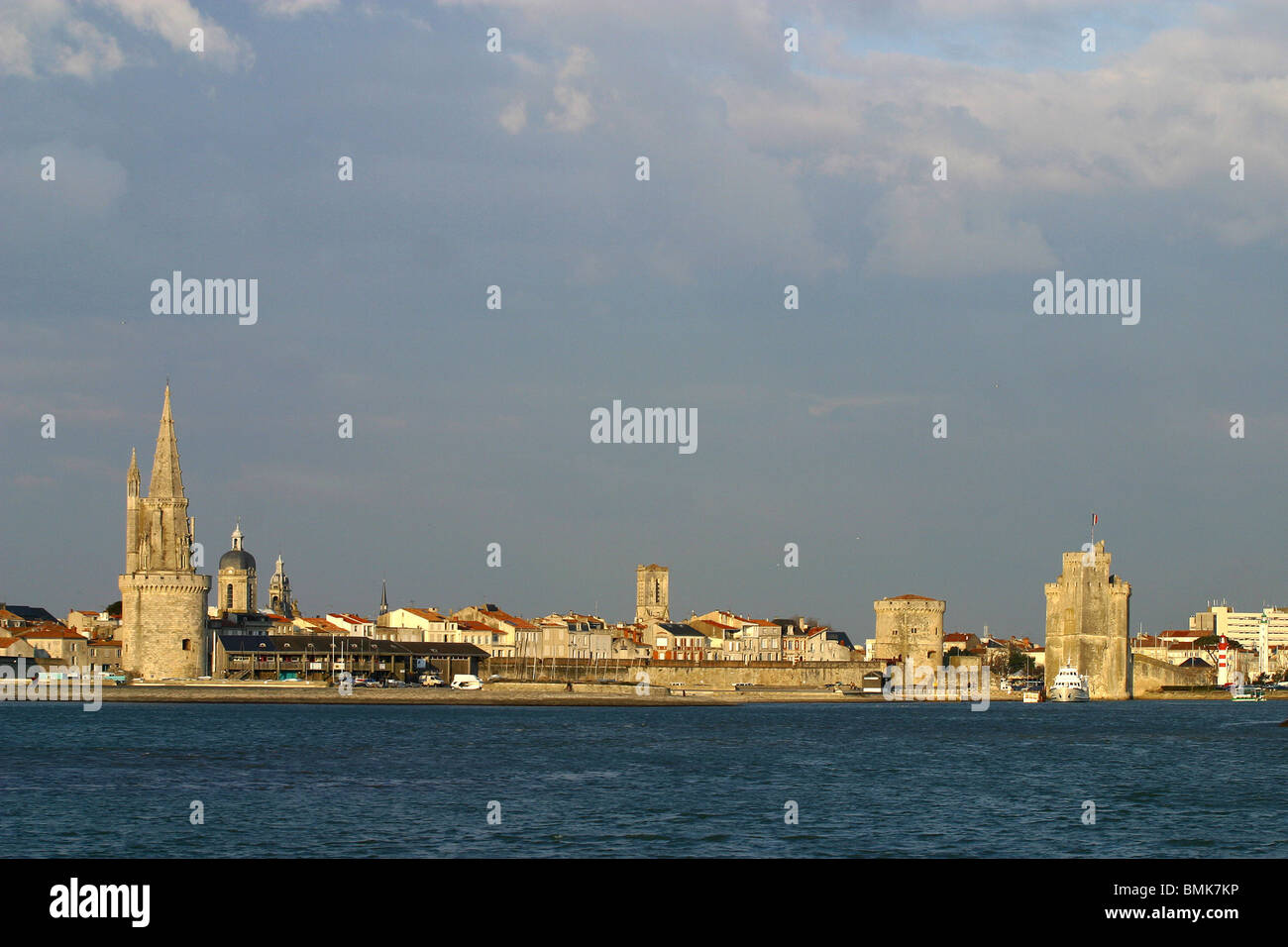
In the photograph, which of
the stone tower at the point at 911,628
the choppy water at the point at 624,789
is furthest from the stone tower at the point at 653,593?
the choppy water at the point at 624,789

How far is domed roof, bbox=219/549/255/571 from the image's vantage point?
142m

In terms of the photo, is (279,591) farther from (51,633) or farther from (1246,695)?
(1246,695)

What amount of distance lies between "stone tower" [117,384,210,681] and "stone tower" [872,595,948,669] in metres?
66.5

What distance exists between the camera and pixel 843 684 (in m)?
131

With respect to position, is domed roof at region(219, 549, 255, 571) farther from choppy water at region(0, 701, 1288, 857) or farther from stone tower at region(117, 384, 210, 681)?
choppy water at region(0, 701, 1288, 857)

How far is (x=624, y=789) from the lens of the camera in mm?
36500

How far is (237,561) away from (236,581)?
2026mm

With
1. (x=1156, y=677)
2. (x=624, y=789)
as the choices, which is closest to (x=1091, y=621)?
(x=1156, y=677)

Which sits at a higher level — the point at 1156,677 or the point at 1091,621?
the point at 1091,621

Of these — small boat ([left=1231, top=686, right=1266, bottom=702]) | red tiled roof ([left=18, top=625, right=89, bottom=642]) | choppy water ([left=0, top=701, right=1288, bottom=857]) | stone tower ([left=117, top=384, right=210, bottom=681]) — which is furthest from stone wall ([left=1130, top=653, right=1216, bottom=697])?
red tiled roof ([left=18, top=625, right=89, bottom=642])

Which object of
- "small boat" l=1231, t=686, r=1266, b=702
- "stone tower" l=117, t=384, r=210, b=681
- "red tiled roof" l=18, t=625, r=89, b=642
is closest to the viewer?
"stone tower" l=117, t=384, r=210, b=681

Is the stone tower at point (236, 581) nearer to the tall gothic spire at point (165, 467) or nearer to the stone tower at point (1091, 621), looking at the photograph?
the tall gothic spire at point (165, 467)
